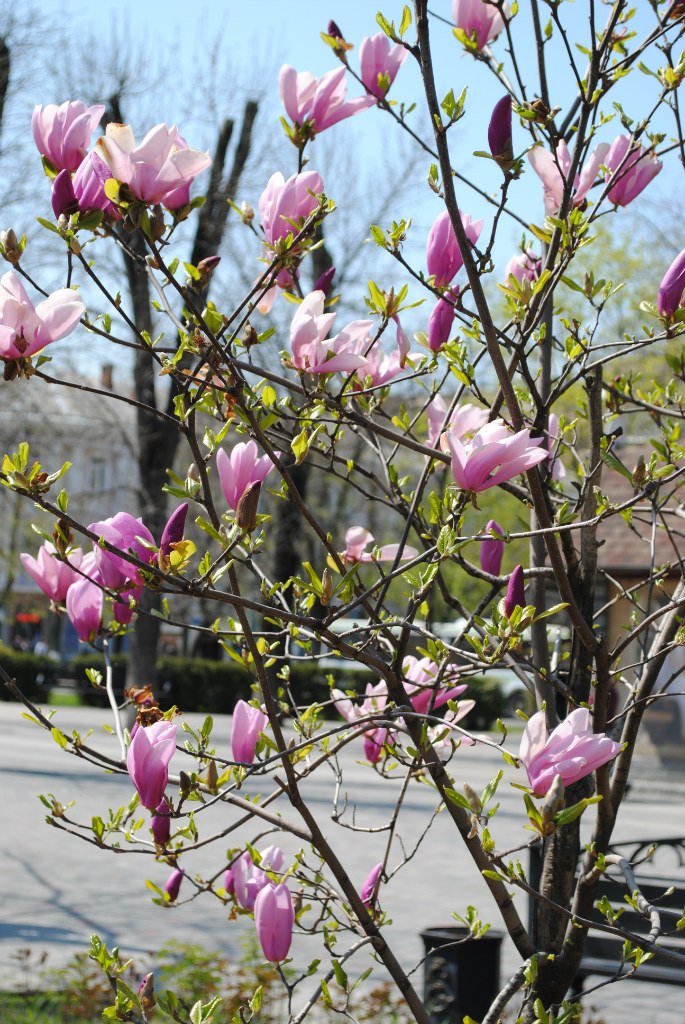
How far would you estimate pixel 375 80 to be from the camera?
2082mm

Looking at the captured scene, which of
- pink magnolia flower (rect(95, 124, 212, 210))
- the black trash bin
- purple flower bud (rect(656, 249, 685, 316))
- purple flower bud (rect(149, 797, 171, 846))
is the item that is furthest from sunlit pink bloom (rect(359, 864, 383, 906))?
the black trash bin

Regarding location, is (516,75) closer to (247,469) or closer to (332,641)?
(247,469)

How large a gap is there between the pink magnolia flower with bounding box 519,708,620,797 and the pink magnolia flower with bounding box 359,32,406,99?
3.59 feet

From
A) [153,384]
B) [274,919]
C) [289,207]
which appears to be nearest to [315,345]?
[289,207]

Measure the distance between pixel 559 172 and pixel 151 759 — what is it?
43.0 inches

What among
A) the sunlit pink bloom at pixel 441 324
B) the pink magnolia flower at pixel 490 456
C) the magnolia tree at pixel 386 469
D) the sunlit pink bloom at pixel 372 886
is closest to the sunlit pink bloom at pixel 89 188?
the magnolia tree at pixel 386 469

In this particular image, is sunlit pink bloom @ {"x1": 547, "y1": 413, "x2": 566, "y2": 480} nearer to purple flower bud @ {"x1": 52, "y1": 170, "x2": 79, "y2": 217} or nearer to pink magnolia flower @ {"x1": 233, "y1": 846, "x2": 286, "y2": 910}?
pink magnolia flower @ {"x1": 233, "y1": 846, "x2": 286, "y2": 910}

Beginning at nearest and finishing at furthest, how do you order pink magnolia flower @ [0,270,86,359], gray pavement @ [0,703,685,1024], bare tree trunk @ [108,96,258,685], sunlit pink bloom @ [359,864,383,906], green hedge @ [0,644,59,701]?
pink magnolia flower @ [0,270,86,359]
sunlit pink bloom @ [359,864,383,906]
gray pavement @ [0,703,685,1024]
bare tree trunk @ [108,96,258,685]
green hedge @ [0,644,59,701]

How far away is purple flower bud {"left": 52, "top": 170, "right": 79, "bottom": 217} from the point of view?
1671 mm

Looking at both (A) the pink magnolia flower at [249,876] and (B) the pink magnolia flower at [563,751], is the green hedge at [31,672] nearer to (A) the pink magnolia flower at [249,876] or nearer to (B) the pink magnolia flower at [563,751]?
(A) the pink magnolia flower at [249,876]

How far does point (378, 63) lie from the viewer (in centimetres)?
208

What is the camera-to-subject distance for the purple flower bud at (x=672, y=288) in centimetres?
185

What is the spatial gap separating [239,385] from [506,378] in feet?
1.24

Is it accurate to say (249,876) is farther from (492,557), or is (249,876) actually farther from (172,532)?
(172,532)
